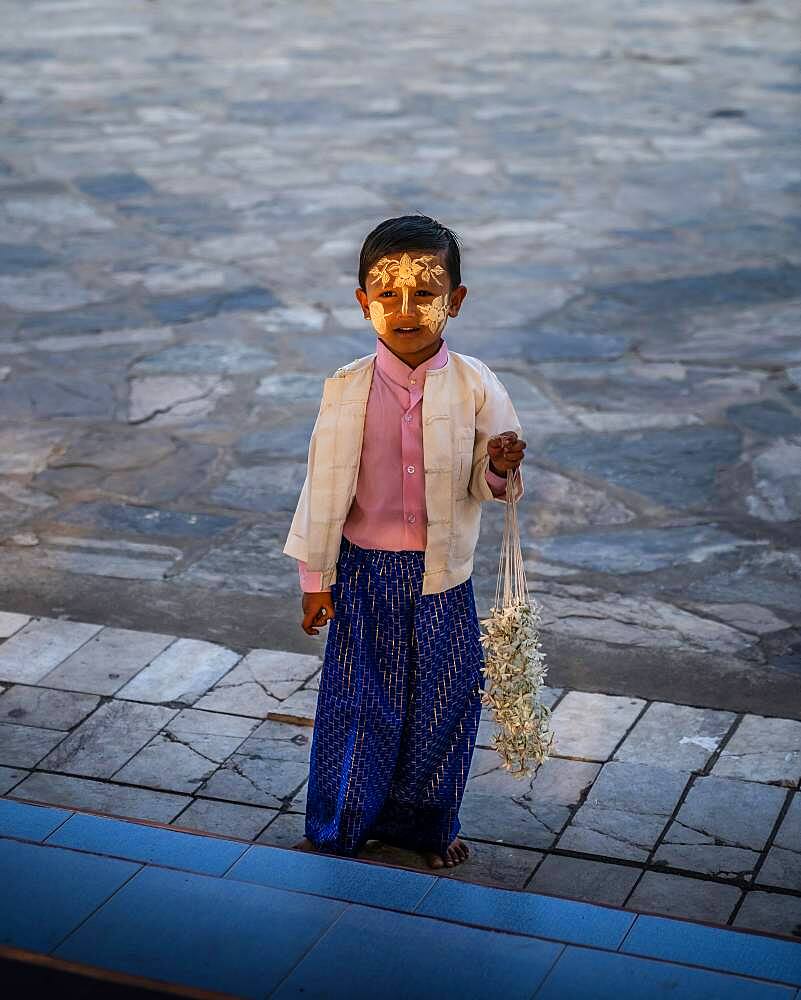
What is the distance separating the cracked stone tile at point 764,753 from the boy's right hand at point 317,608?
126cm

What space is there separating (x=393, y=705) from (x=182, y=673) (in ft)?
4.19

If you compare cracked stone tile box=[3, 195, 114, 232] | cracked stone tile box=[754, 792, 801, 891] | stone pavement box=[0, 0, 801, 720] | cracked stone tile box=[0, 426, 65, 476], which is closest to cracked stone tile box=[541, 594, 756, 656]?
stone pavement box=[0, 0, 801, 720]

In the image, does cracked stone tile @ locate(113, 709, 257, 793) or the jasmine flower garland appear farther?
cracked stone tile @ locate(113, 709, 257, 793)

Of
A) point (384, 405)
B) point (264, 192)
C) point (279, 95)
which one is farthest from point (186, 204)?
point (384, 405)

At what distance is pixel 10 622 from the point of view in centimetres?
495

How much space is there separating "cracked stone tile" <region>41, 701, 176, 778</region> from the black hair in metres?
1.62

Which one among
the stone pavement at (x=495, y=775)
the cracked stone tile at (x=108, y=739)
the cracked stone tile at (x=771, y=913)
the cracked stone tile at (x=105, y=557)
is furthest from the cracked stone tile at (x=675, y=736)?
the cracked stone tile at (x=105, y=557)

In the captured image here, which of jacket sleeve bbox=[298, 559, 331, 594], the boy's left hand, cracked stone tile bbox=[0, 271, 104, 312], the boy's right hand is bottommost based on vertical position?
cracked stone tile bbox=[0, 271, 104, 312]

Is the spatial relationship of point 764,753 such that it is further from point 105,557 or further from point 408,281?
point 105,557

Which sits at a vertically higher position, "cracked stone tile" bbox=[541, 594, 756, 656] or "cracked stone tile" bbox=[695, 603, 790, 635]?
"cracked stone tile" bbox=[695, 603, 790, 635]

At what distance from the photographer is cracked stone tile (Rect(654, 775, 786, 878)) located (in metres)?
3.62

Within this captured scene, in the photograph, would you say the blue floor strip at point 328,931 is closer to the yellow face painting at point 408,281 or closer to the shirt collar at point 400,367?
the shirt collar at point 400,367

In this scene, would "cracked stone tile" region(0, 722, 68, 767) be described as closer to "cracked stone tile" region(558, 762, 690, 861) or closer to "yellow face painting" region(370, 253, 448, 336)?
"cracked stone tile" region(558, 762, 690, 861)

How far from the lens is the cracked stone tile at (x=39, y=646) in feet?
15.1
